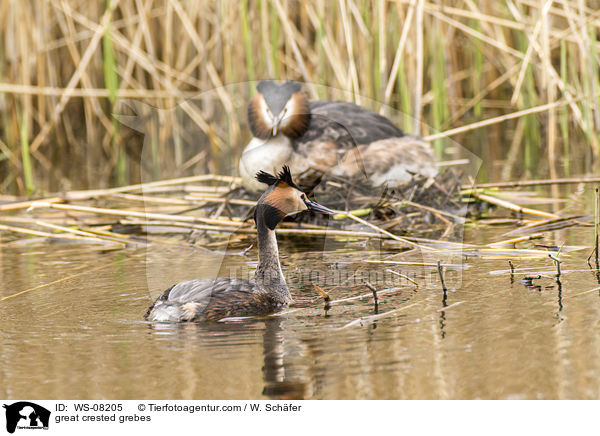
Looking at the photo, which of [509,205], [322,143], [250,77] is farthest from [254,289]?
[250,77]

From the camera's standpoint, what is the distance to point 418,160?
6.70 m

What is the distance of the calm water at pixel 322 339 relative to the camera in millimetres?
3096

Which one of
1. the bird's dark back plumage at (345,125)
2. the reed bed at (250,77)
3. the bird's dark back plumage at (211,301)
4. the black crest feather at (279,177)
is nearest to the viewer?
the bird's dark back plumage at (211,301)

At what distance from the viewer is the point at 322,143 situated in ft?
20.7

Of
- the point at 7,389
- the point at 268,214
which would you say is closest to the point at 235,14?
the point at 268,214

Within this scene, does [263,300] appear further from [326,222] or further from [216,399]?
[326,222]

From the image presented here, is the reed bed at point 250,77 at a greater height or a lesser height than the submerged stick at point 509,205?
greater

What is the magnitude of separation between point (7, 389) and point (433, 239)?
9.55 feet

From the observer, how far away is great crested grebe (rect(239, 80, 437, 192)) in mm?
6113
